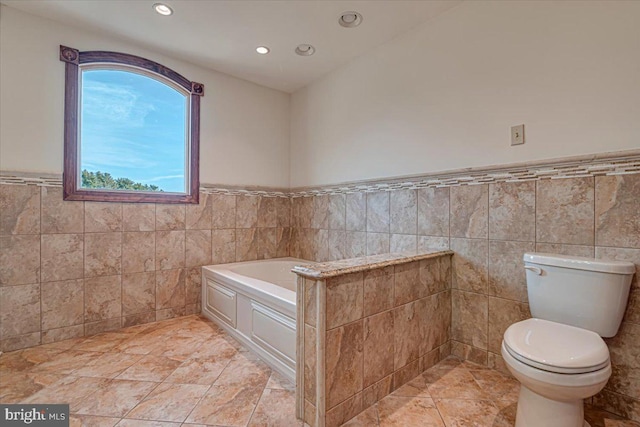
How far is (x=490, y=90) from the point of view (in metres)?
1.99

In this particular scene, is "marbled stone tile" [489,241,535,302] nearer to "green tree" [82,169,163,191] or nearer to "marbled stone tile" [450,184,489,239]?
"marbled stone tile" [450,184,489,239]

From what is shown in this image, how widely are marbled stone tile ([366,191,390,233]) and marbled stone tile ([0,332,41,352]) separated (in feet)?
8.88

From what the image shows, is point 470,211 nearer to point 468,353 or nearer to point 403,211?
point 403,211

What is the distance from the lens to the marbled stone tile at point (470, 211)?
2000 mm

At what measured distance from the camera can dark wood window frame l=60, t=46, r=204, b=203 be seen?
235cm

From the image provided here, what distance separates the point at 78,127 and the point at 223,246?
5.15 feet

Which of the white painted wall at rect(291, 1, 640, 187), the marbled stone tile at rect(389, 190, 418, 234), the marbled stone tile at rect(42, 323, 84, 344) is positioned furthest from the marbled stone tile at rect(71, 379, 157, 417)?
the white painted wall at rect(291, 1, 640, 187)

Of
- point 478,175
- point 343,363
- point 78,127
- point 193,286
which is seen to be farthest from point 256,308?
point 78,127

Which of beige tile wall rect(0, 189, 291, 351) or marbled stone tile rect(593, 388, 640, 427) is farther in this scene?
beige tile wall rect(0, 189, 291, 351)

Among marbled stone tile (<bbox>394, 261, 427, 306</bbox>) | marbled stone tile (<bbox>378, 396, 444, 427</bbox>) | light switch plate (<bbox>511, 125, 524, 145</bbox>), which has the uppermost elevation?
light switch plate (<bbox>511, 125, 524, 145</bbox>)

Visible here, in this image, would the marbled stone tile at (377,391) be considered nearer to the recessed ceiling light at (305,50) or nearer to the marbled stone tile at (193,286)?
the marbled stone tile at (193,286)

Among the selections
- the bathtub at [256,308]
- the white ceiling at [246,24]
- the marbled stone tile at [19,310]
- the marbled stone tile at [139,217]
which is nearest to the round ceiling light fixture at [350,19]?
the white ceiling at [246,24]

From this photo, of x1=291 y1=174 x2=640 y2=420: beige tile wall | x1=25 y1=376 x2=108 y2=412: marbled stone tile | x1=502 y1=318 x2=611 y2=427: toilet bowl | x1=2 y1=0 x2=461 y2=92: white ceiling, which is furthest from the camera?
x1=2 y1=0 x2=461 y2=92: white ceiling

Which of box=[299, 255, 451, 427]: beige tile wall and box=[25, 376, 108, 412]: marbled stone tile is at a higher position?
box=[299, 255, 451, 427]: beige tile wall
